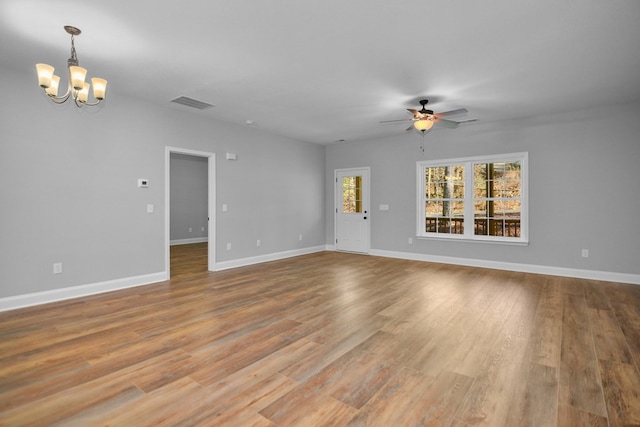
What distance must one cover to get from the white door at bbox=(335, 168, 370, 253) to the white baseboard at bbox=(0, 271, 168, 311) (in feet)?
14.5

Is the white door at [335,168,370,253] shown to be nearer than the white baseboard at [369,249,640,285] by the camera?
No

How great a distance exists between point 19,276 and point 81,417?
2.91 meters

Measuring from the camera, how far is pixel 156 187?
493 centimetres

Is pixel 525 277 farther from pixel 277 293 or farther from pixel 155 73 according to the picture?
pixel 155 73

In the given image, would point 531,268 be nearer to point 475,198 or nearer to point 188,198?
point 475,198

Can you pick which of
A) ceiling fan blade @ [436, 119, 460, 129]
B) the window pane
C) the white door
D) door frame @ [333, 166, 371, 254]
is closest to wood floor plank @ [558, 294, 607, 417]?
ceiling fan blade @ [436, 119, 460, 129]

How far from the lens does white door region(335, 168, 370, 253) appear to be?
775 centimetres

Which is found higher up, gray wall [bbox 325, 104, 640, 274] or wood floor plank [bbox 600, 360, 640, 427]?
gray wall [bbox 325, 104, 640, 274]

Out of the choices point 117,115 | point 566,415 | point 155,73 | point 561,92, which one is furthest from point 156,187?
point 561,92

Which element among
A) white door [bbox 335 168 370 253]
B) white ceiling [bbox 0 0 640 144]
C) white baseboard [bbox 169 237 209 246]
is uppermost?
white ceiling [bbox 0 0 640 144]

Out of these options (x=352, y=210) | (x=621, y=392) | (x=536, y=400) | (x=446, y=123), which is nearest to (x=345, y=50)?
(x=446, y=123)

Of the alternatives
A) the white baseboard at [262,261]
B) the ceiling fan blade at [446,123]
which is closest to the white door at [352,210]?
the white baseboard at [262,261]

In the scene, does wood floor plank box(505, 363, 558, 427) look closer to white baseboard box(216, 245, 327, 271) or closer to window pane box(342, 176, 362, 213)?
white baseboard box(216, 245, 327, 271)

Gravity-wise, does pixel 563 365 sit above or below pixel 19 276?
below
